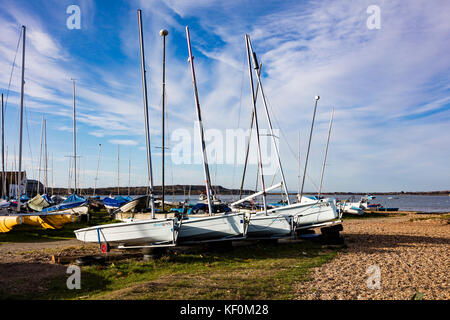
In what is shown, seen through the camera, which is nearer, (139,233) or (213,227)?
(139,233)

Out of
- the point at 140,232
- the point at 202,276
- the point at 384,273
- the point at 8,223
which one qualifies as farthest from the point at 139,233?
the point at 8,223

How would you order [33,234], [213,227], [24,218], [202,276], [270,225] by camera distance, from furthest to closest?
[24,218] < [33,234] < [270,225] < [213,227] < [202,276]

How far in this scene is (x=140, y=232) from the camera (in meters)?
12.8

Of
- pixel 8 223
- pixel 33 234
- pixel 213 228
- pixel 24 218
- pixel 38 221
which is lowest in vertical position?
pixel 33 234

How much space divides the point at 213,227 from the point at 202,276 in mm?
3943

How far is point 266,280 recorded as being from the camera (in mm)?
9328

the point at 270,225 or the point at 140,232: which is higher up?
the point at 140,232

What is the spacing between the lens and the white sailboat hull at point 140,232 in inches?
504

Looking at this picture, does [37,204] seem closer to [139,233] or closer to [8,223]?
[8,223]

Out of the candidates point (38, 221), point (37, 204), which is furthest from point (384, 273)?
point (37, 204)

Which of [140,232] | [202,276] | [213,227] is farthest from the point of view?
[213,227]
